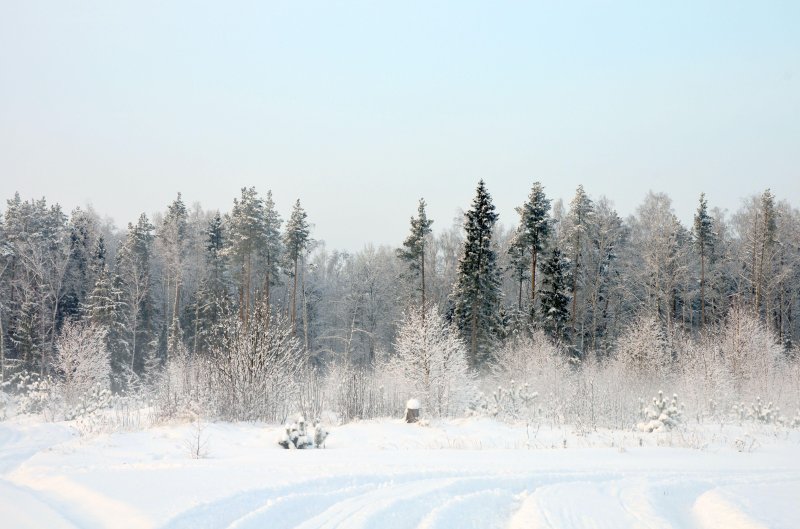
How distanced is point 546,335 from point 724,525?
2571cm

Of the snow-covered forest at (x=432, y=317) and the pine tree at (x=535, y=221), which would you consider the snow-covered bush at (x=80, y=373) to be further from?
the pine tree at (x=535, y=221)

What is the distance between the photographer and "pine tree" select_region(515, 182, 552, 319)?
32.3 metres

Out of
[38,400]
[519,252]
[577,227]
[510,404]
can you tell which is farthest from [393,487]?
[577,227]

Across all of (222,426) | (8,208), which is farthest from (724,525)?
(8,208)

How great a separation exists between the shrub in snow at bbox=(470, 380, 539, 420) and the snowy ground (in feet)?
21.5

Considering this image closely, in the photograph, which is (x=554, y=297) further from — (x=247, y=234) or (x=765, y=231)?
(x=247, y=234)

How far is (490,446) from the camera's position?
1113 centimetres

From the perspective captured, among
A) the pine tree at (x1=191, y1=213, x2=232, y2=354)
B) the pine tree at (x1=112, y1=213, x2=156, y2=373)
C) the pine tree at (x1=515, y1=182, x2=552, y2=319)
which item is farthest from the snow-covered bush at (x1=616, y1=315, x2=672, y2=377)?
the pine tree at (x1=112, y1=213, x2=156, y2=373)

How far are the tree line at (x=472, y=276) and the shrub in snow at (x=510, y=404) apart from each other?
11.9 m

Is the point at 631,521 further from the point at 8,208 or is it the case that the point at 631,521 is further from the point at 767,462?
the point at 8,208

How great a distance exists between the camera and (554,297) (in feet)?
104

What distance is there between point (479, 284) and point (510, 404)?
1345 cm

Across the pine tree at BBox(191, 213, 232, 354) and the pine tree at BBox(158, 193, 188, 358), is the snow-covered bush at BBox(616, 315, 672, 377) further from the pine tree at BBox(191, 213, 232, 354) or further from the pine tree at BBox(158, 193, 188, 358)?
the pine tree at BBox(158, 193, 188, 358)

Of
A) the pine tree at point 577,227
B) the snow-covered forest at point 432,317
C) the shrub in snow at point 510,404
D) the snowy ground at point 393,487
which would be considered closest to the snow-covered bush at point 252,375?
the snow-covered forest at point 432,317
